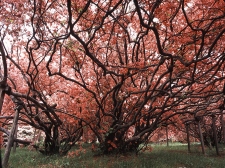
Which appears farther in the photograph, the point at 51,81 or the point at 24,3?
the point at 51,81

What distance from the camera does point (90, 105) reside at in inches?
374

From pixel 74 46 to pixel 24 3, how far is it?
193 cm

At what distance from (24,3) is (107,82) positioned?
15.3 feet

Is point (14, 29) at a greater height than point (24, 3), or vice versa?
point (24, 3)

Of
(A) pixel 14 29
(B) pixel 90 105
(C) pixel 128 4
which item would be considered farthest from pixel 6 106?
(C) pixel 128 4

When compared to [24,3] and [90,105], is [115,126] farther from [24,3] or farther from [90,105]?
[24,3]

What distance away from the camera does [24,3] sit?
21.2 ft

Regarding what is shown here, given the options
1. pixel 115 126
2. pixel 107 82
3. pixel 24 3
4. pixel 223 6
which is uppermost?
pixel 24 3

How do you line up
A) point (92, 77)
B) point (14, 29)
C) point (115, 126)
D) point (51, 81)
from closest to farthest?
point (14, 29), point (115, 126), point (92, 77), point (51, 81)

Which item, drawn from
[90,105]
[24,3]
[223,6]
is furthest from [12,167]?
[223,6]

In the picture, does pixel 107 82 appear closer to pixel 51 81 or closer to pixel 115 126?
pixel 115 126

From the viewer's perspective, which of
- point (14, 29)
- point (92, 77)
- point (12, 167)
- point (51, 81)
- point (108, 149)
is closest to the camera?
point (14, 29)

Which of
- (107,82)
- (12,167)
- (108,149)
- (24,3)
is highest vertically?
(24,3)

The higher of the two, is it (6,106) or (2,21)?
(2,21)
